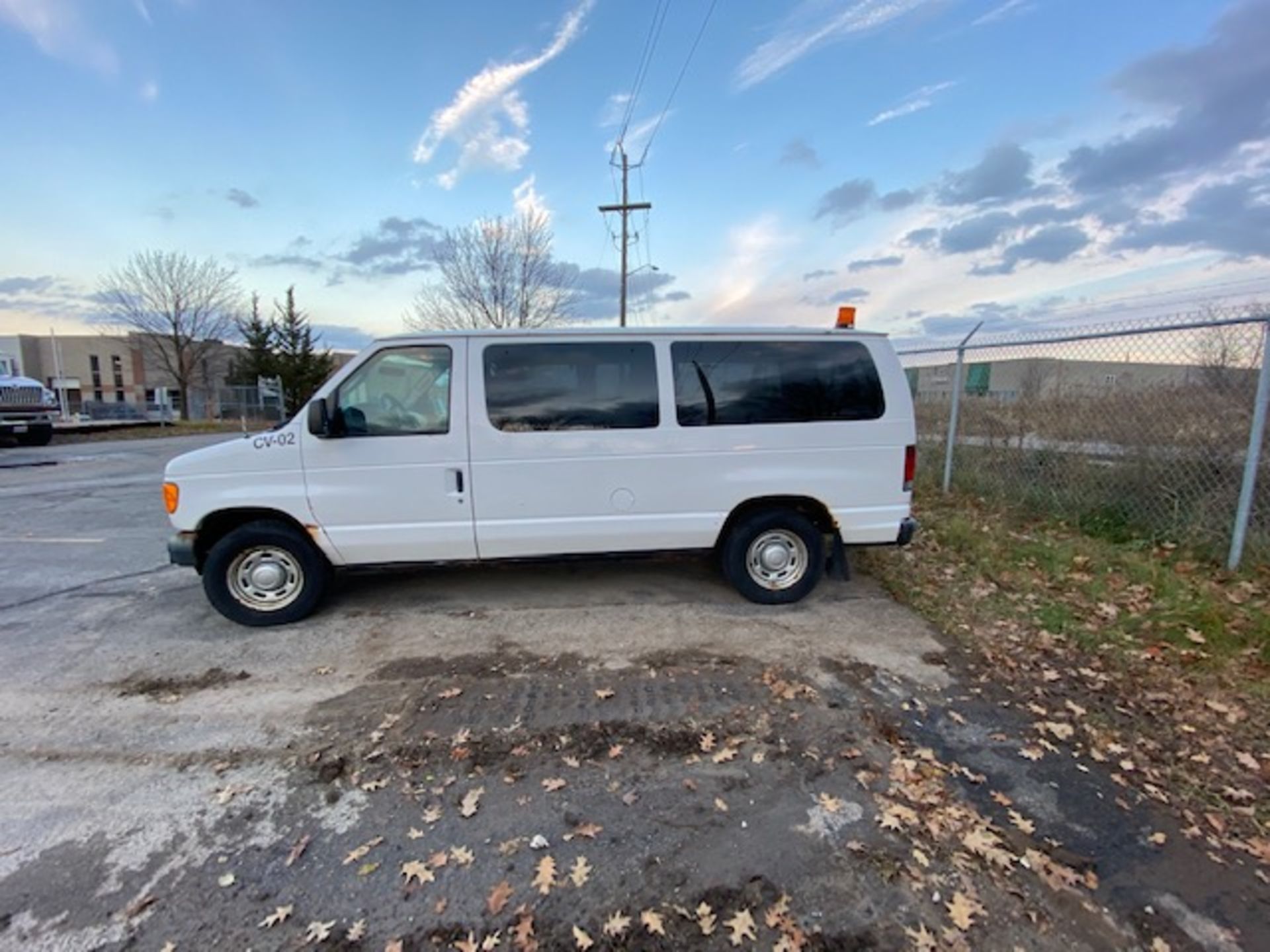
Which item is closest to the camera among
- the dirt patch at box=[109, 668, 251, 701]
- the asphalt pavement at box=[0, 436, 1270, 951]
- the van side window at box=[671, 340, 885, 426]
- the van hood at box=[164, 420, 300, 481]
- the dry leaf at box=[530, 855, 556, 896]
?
the asphalt pavement at box=[0, 436, 1270, 951]

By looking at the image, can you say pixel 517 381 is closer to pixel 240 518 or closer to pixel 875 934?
pixel 240 518

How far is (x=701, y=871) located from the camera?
2123 millimetres

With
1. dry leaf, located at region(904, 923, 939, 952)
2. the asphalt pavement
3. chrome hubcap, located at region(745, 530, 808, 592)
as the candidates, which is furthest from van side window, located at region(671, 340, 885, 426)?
dry leaf, located at region(904, 923, 939, 952)

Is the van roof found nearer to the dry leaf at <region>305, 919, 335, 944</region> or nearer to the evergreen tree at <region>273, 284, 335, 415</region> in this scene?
the dry leaf at <region>305, 919, 335, 944</region>

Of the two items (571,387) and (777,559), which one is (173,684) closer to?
(571,387)

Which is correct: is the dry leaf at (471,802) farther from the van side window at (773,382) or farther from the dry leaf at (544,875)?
the van side window at (773,382)

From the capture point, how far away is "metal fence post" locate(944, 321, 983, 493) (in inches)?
292

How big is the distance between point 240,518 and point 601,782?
325 centimetres

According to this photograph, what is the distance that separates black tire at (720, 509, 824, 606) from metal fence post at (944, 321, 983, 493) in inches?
164

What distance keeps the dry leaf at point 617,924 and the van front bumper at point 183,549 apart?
377cm

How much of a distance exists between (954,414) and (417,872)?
7.67 m

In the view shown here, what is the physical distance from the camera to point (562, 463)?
4207 mm

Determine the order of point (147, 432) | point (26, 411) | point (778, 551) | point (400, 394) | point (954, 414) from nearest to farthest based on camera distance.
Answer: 1. point (400, 394)
2. point (778, 551)
3. point (954, 414)
4. point (26, 411)
5. point (147, 432)

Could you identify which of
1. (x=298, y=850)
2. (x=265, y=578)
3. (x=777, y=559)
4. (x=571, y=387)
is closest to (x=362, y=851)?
(x=298, y=850)
